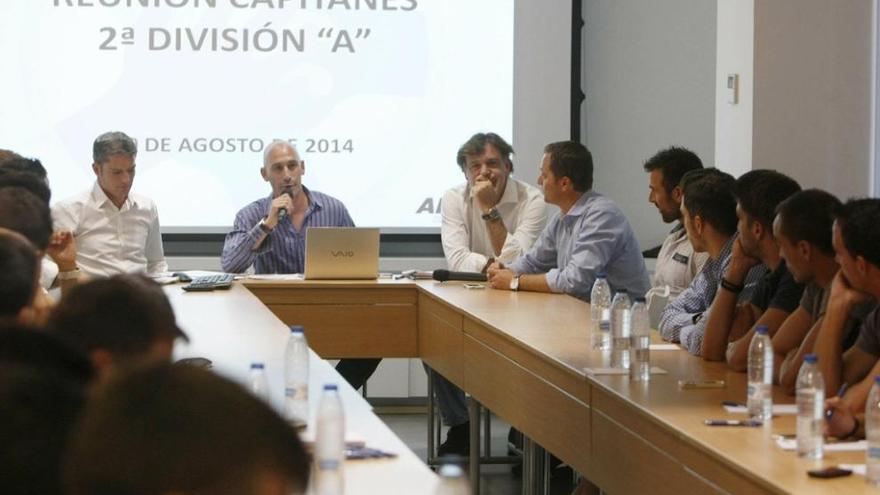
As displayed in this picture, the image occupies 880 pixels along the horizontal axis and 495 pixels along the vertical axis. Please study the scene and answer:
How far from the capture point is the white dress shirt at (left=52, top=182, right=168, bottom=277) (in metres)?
6.77

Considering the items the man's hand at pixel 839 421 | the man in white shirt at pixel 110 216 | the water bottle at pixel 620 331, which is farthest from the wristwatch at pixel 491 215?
the man's hand at pixel 839 421

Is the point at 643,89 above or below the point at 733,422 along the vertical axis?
above

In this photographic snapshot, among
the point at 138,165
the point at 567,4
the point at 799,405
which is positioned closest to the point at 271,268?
the point at 138,165

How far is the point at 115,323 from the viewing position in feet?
6.82

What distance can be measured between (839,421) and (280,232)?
4.40 m

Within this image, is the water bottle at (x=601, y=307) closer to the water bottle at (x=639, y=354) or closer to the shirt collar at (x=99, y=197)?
the water bottle at (x=639, y=354)

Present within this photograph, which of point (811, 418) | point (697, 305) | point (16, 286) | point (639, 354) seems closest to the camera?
point (16, 286)

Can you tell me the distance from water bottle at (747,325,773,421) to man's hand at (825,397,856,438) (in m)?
0.22

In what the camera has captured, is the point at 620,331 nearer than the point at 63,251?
Yes

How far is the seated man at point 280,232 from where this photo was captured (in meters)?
6.93

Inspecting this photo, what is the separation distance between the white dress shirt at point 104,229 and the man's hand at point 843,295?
4.16m

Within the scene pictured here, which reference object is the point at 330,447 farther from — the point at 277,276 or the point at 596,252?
the point at 277,276

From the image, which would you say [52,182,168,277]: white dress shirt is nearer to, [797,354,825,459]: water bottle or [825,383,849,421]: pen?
[825,383,849,421]: pen

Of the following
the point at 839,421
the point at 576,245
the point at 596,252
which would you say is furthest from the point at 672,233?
the point at 839,421
